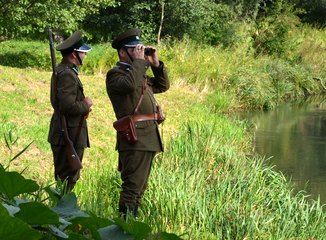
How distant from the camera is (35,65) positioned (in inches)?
640

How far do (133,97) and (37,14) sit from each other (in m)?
9.32

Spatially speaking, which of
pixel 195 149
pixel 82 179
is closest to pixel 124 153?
pixel 82 179

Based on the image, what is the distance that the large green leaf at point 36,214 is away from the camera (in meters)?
1.17

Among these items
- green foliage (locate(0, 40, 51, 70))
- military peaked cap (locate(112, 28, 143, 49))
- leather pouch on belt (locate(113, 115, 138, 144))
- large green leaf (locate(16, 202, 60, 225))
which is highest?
large green leaf (locate(16, 202, 60, 225))

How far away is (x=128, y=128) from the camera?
451 centimetres

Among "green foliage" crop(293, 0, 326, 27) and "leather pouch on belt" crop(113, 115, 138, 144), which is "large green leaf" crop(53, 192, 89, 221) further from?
"green foliage" crop(293, 0, 326, 27)

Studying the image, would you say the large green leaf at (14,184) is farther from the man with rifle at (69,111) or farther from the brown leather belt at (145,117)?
the man with rifle at (69,111)

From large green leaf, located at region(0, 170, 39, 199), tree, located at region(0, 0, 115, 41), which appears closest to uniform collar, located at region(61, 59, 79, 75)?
large green leaf, located at region(0, 170, 39, 199)

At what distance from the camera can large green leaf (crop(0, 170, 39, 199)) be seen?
4.05ft

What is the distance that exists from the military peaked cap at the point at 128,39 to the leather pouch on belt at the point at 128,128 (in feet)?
1.76

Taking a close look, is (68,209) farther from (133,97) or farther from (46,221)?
(133,97)

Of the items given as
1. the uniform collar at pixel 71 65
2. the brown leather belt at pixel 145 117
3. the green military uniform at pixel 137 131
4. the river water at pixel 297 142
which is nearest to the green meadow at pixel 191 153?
the green military uniform at pixel 137 131

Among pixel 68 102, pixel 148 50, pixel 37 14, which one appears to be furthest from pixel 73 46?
pixel 37 14

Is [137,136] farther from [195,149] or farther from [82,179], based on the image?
[195,149]
